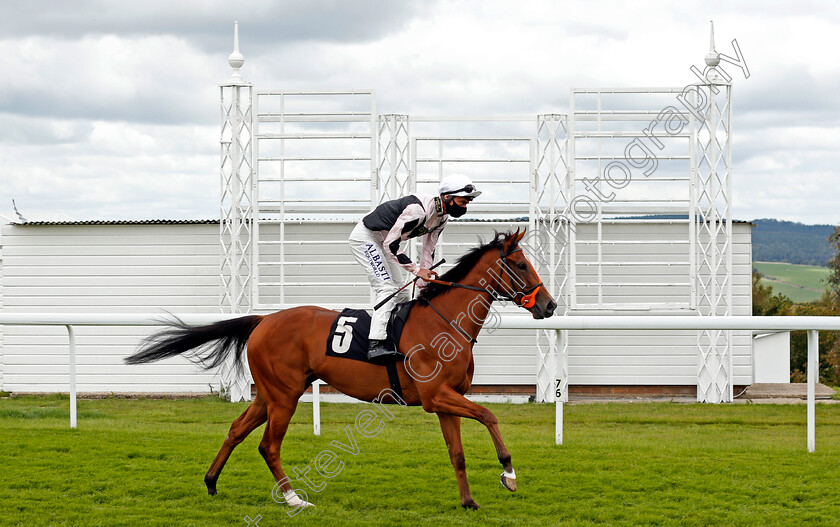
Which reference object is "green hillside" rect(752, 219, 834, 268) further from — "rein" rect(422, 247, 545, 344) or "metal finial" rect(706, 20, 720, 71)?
"rein" rect(422, 247, 545, 344)

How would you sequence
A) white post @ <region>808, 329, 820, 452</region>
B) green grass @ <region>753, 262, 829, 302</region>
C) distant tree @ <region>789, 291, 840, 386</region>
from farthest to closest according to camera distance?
green grass @ <region>753, 262, 829, 302</region> → distant tree @ <region>789, 291, 840, 386</region> → white post @ <region>808, 329, 820, 452</region>

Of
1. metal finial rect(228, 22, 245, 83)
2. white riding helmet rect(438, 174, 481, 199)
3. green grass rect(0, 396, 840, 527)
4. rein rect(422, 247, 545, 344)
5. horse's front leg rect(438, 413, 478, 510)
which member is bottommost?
green grass rect(0, 396, 840, 527)

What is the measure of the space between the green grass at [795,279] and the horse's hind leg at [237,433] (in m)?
63.7

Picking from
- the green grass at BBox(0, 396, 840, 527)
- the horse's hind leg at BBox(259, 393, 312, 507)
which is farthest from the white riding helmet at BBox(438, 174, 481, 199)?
the green grass at BBox(0, 396, 840, 527)

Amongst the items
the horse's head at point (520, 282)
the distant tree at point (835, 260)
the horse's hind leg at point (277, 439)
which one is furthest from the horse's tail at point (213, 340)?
the distant tree at point (835, 260)

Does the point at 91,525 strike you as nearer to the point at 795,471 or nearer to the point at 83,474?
the point at 83,474

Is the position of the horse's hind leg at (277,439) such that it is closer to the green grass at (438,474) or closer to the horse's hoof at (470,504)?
the green grass at (438,474)

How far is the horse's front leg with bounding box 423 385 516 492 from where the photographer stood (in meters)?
4.70

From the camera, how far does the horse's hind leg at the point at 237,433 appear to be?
17.0 ft

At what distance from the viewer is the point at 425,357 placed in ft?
16.3

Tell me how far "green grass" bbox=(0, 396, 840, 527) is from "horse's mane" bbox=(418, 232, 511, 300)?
1153 millimetres

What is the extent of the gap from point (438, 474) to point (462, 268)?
135 centimetres

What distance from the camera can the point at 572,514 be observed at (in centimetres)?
475

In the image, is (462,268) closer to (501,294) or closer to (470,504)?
(501,294)
